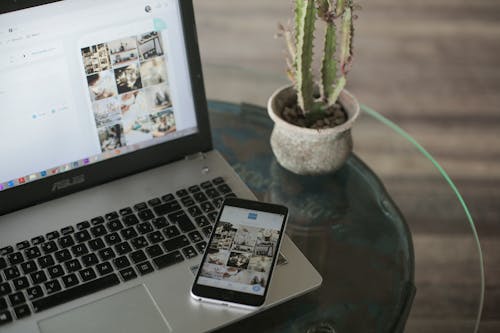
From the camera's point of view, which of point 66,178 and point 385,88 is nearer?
point 66,178

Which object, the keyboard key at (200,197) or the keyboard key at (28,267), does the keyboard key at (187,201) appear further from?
the keyboard key at (28,267)

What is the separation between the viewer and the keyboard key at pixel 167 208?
114cm

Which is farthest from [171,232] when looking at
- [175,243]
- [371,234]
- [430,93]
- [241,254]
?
[430,93]

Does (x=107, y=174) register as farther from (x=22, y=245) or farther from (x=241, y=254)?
(x=241, y=254)

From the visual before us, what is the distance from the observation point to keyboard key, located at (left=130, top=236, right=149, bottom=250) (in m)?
1.08

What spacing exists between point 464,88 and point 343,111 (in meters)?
1.33

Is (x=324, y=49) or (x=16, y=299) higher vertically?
(x=324, y=49)

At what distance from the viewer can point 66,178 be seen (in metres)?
1.15

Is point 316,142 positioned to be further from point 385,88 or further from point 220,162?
point 385,88

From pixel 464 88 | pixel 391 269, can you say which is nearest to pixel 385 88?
pixel 464 88

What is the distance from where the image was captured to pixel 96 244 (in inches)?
42.5

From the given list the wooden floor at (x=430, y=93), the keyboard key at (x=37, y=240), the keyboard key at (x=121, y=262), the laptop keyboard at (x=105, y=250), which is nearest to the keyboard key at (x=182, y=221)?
the laptop keyboard at (x=105, y=250)

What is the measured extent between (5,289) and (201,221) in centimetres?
33

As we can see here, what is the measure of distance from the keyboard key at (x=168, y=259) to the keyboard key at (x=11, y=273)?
0.21 metres
